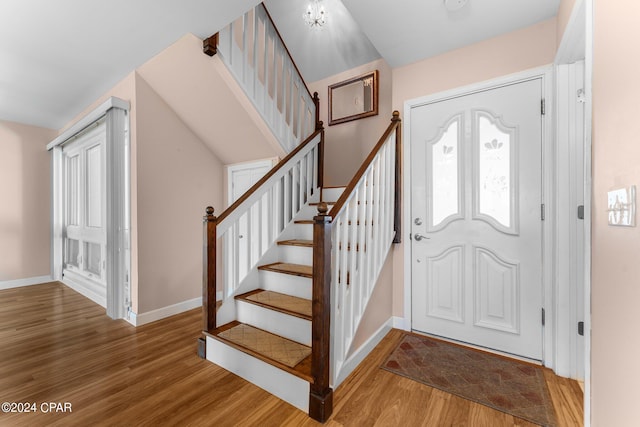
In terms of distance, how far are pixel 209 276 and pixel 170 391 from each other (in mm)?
726

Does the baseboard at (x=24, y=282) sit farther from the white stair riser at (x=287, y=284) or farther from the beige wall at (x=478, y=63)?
the beige wall at (x=478, y=63)

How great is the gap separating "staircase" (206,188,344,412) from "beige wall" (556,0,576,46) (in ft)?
7.24

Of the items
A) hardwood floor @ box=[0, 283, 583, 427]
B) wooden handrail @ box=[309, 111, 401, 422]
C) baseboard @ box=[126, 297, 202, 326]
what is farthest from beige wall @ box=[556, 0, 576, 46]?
baseboard @ box=[126, 297, 202, 326]

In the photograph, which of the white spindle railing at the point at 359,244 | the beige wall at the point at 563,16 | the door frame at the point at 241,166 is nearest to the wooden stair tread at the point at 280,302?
the white spindle railing at the point at 359,244

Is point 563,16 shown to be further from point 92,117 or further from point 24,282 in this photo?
point 24,282

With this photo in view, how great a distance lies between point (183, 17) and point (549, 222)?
9.90ft

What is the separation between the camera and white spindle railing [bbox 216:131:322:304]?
2219mm

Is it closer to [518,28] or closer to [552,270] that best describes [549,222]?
[552,270]

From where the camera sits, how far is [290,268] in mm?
2293

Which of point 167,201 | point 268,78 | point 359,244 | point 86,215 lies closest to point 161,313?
point 167,201

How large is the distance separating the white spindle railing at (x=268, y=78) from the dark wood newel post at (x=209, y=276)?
46.4 inches

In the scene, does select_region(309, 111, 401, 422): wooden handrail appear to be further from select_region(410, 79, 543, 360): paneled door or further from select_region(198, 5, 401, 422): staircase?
select_region(410, 79, 543, 360): paneled door

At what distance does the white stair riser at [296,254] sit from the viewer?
7.89ft

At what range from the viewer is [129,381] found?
1794mm
